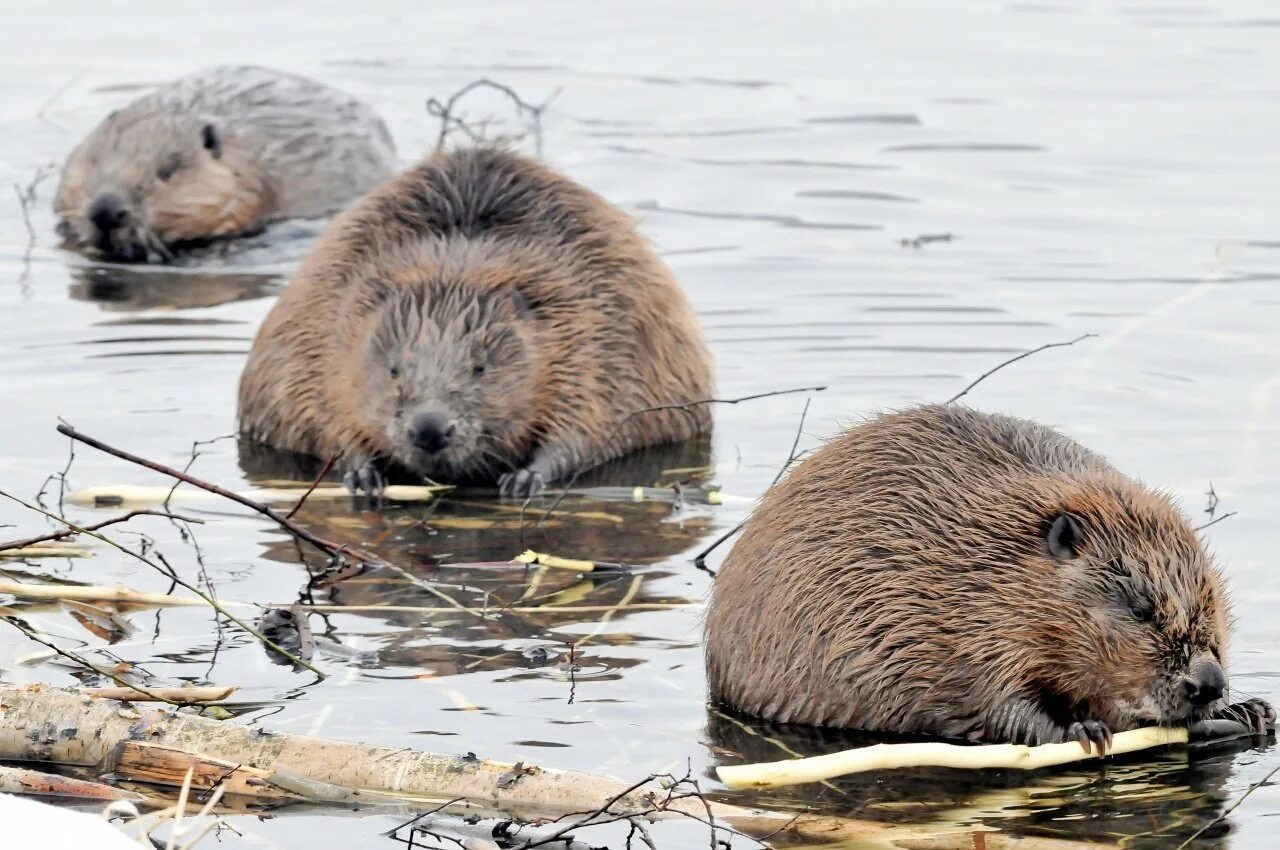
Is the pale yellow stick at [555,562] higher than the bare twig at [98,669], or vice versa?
the bare twig at [98,669]

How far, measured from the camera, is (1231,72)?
505 inches

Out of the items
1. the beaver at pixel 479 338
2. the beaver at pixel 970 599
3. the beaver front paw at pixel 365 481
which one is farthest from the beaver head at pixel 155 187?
the beaver at pixel 970 599

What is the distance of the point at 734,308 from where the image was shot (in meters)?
8.55

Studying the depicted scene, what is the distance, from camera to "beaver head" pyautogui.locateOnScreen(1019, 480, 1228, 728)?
14.2 ft

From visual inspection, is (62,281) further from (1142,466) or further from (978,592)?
(978,592)

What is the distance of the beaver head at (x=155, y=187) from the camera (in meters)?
9.88

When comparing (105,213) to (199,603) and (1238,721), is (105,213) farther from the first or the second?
(1238,721)

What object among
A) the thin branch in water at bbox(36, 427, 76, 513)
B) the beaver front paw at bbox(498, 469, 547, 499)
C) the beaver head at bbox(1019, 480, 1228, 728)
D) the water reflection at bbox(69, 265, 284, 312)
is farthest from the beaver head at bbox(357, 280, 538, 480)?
the beaver head at bbox(1019, 480, 1228, 728)

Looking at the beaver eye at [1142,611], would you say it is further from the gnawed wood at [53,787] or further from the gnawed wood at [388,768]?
→ the gnawed wood at [53,787]

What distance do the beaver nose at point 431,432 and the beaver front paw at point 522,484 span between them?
0.22 meters

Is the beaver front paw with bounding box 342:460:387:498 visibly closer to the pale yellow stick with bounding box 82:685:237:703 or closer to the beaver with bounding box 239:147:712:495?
the beaver with bounding box 239:147:712:495

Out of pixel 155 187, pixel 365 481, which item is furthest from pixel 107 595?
pixel 155 187

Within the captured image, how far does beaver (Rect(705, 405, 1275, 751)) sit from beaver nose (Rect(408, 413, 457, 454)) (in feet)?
6.36

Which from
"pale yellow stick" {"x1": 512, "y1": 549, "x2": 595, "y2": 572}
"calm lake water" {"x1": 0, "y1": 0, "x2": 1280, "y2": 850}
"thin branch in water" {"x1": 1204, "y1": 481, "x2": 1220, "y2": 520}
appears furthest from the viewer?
"thin branch in water" {"x1": 1204, "y1": 481, "x2": 1220, "y2": 520}
